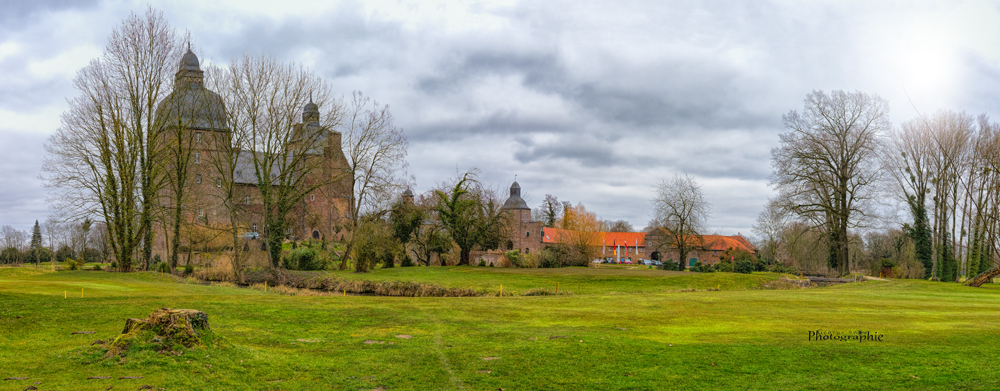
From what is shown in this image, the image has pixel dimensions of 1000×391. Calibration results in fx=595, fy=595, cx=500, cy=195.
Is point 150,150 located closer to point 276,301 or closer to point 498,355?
point 276,301

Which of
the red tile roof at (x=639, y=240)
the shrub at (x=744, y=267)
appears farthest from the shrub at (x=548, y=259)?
the shrub at (x=744, y=267)

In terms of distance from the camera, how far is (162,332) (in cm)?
825

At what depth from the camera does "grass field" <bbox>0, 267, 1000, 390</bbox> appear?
800cm

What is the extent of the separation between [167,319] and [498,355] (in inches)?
202

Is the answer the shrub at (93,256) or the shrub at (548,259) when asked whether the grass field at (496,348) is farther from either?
the shrub at (93,256)

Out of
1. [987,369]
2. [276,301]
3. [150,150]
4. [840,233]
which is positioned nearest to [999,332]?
[987,369]

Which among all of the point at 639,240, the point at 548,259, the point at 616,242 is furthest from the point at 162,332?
the point at 639,240

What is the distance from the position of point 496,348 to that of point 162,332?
5.42 meters

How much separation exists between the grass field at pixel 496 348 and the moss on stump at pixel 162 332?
23 centimetres

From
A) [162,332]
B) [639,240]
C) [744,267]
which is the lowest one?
[744,267]

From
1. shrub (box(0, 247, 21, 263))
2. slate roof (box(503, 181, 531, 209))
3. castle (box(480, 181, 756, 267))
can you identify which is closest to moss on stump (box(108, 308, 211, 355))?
castle (box(480, 181, 756, 267))

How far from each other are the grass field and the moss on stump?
23 centimetres

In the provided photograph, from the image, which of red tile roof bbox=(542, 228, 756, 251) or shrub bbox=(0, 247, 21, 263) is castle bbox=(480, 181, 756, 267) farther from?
shrub bbox=(0, 247, 21, 263)

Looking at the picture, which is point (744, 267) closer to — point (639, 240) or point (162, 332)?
point (639, 240)
